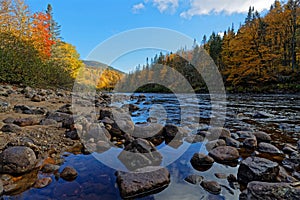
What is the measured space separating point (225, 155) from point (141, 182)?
1.59m

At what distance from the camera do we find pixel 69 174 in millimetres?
2410

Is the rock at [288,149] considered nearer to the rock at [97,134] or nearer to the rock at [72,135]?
the rock at [97,134]

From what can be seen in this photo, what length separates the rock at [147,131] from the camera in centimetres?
426

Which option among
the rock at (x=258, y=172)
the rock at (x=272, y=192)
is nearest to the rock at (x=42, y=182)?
the rock at (x=272, y=192)

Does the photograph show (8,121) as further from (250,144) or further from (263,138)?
(263,138)

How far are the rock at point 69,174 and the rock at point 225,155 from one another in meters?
2.11

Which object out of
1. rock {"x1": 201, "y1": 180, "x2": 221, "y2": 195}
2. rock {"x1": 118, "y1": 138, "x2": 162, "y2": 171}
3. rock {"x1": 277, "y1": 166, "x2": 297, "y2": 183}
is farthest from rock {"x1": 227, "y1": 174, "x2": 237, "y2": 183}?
rock {"x1": 118, "y1": 138, "x2": 162, "y2": 171}

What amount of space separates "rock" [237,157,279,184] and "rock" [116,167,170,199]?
0.94m

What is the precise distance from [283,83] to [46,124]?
76.9 ft

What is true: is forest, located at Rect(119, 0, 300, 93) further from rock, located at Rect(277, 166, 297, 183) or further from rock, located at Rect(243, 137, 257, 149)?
rock, located at Rect(277, 166, 297, 183)

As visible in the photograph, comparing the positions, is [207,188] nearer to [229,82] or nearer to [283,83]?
[283,83]

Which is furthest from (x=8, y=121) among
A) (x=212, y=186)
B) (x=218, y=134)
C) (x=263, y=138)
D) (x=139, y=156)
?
(x=263, y=138)

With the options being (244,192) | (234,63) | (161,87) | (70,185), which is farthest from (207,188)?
(161,87)

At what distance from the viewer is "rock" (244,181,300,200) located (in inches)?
67.6
